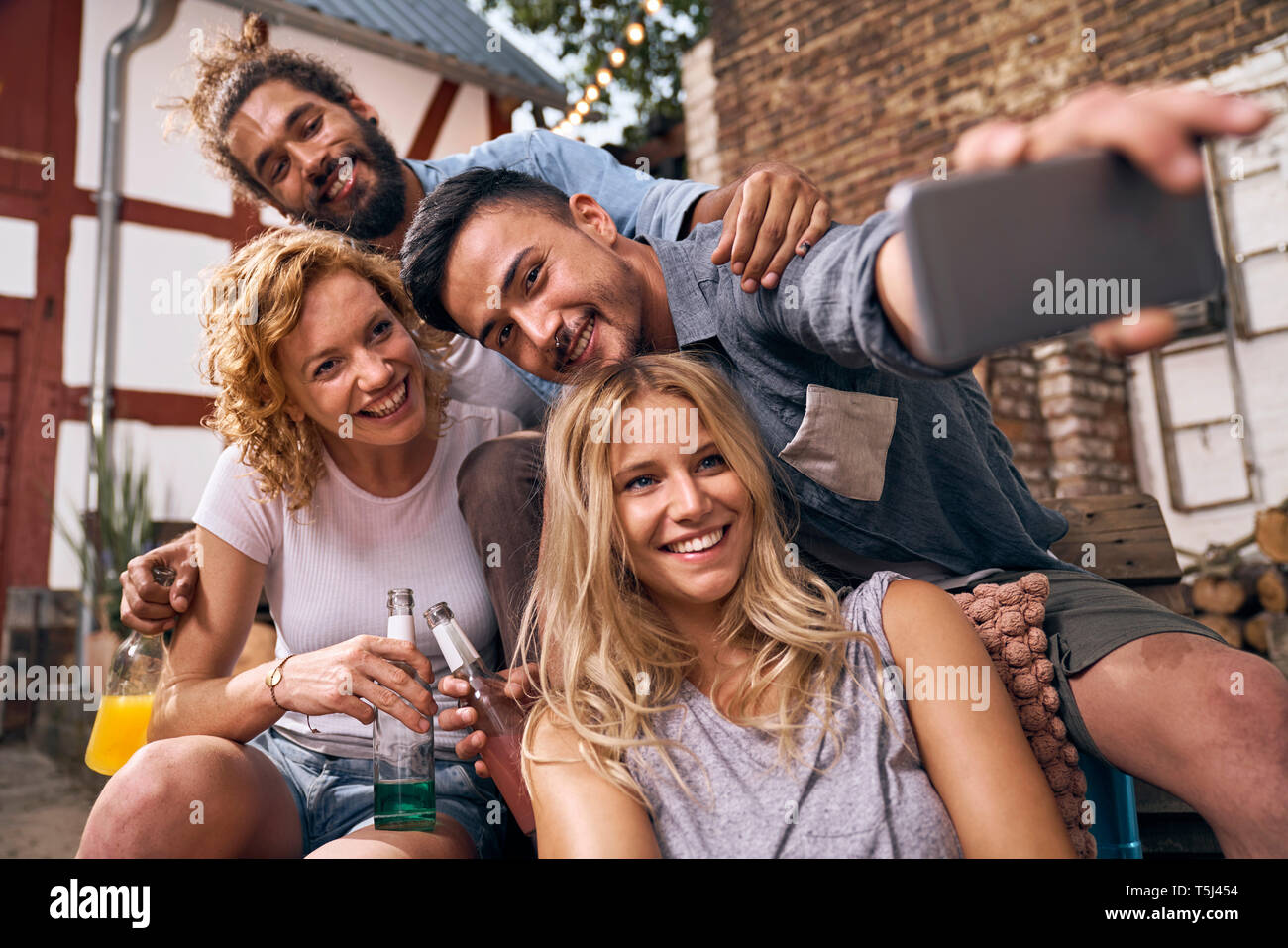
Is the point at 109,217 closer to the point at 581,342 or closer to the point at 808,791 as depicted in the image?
the point at 581,342

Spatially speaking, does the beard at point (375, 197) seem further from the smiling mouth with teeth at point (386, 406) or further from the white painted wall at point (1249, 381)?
the white painted wall at point (1249, 381)

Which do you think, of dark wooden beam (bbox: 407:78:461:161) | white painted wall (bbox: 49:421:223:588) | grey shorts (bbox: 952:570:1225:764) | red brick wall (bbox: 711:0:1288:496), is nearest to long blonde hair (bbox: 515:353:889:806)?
grey shorts (bbox: 952:570:1225:764)

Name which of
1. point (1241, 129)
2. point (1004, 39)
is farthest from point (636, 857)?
point (1004, 39)

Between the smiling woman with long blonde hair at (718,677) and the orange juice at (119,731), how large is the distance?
74cm

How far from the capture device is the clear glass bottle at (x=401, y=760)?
1.36 m

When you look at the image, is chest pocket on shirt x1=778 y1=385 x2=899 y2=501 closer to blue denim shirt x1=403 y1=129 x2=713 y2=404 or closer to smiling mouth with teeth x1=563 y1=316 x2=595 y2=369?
smiling mouth with teeth x1=563 y1=316 x2=595 y2=369

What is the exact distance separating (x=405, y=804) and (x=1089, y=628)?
0.93 m

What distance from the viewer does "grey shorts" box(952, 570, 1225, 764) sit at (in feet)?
4.01

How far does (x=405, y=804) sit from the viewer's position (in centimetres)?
136

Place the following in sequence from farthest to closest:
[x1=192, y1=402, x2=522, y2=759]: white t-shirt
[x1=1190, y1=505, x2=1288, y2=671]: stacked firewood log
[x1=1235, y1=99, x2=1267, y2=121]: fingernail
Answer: [x1=1190, y1=505, x2=1288, y2=671]: stacked firewood log, [x1=192, y1=402, x2=522, y2=759]: white t-shirt, [x1=1235, y1=99, x2=1267, y2=121]: fingernail

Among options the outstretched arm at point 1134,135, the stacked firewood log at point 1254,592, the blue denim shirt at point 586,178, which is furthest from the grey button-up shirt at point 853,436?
the stacked firewood log at point 1254,592

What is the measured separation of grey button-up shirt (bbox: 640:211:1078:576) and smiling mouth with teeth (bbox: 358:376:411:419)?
46cm
